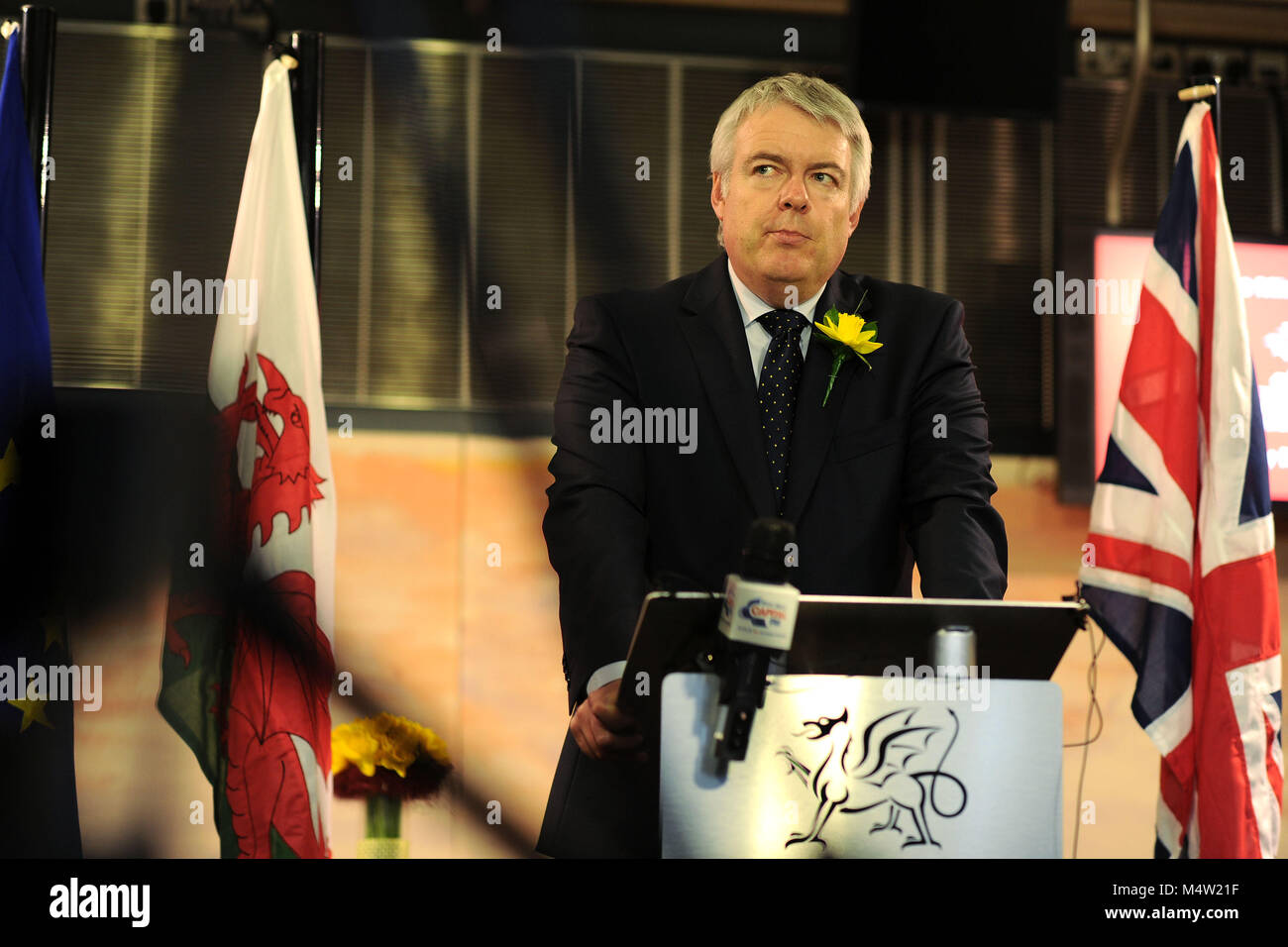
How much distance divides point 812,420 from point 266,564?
1.89m

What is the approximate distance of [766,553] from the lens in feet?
4.99

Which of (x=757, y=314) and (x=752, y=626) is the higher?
(x=757, y=314)

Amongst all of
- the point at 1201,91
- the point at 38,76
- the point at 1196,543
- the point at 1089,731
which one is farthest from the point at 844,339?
the point at 1089,731

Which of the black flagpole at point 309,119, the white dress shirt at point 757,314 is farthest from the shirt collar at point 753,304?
the black flagpole at point 309,119

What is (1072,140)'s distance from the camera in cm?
596

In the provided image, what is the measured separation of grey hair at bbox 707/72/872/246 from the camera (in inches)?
93.0

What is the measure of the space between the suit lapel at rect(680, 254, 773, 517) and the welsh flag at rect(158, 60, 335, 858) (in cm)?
158

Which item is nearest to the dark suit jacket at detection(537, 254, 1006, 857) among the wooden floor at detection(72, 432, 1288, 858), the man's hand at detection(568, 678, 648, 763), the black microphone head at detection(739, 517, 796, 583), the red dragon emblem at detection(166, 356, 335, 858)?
the man's hand at detection(568, 678, 648, 763)

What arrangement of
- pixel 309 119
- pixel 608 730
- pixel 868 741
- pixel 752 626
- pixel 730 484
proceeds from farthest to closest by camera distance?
1. pixel 309 119
2. pixel 730 484
3. pixel 608 730
4. pixel 868 741
5. pixel 752 626

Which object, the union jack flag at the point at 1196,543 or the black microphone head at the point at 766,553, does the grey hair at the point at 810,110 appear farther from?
the union jack flag at the point at 1196,543

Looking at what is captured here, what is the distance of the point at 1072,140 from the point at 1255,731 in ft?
10.3

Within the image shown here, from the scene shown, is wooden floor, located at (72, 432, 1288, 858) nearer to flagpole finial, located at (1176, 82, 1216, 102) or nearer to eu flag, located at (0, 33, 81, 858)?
eu flag, located at (0, 33, 81, 858)

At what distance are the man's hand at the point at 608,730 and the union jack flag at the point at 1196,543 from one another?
2.38 m

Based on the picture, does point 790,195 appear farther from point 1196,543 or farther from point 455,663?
point 455,663
